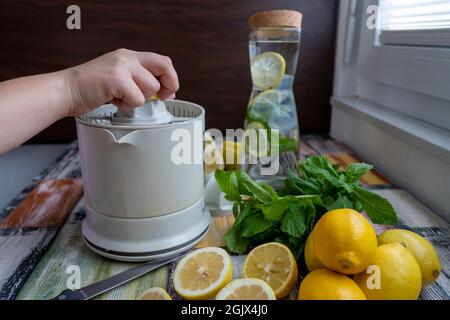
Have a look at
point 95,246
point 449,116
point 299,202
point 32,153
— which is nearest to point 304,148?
point 449,116

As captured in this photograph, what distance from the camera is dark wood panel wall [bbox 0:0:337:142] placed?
92cm

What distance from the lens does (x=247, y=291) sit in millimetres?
361

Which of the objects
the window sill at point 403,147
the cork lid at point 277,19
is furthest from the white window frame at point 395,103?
the cork lid at point 277,19

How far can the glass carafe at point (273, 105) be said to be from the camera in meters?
0.65

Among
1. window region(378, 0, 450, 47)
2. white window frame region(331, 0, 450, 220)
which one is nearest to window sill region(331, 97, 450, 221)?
white window frame region(331, 0, 450, 220)

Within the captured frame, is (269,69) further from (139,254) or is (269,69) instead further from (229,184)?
(139,254)

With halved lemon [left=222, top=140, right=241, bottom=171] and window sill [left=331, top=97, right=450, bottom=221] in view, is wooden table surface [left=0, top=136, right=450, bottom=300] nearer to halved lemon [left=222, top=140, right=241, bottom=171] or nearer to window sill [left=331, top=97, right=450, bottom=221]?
window sill [left=331, top=97, right=450, bottom=221]

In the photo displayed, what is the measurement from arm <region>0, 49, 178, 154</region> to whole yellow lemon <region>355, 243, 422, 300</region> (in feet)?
1.01

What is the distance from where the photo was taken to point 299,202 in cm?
45

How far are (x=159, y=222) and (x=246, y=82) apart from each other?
63 centimetres

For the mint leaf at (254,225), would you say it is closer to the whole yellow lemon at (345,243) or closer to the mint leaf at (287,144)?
the whole yellow lemon at (345,243)

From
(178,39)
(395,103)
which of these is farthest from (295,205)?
(178,39)

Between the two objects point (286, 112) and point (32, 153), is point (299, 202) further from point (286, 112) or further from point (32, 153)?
point (32, 153)

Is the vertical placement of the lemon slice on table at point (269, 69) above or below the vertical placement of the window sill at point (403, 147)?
above
